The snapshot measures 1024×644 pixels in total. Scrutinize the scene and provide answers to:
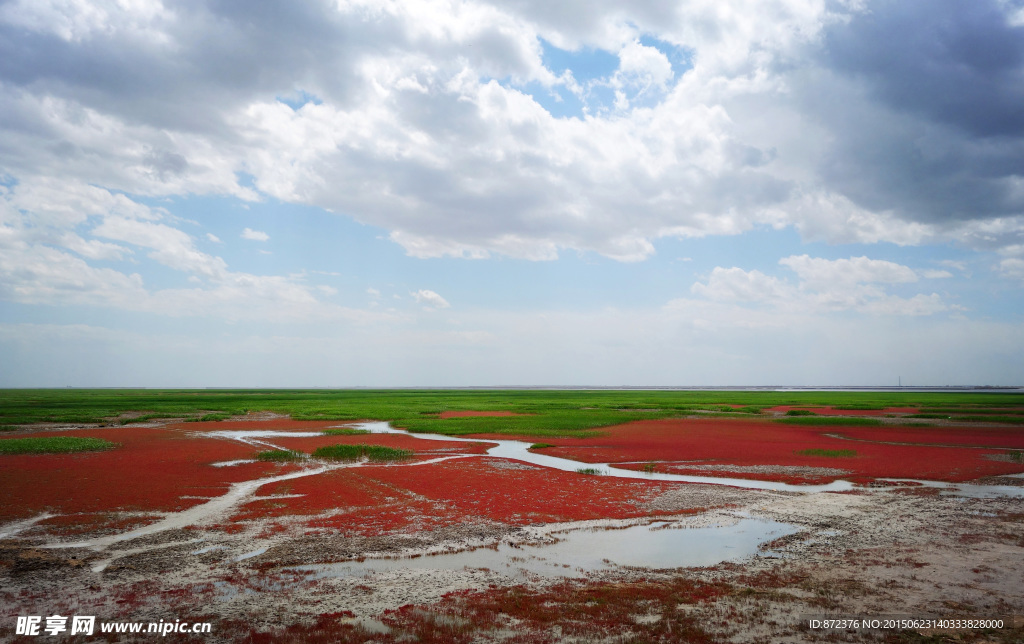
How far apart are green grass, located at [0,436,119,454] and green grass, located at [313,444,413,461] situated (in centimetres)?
1379

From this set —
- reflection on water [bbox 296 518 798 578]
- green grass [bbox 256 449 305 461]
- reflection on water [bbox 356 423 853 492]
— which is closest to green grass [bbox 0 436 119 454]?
green grass [bbox 256 449 305 461]

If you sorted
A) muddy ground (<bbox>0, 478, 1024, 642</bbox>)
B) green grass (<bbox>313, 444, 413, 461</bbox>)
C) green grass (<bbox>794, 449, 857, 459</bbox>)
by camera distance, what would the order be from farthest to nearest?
green grass (<bbox>794, 449, 857, 459</bbox>)
green grass (<bbox>313, 444, 413, 461</bbox>)
muddy ground (<bbox>0, 478, 1024, 642</bbox>)

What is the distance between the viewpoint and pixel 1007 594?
389 inches

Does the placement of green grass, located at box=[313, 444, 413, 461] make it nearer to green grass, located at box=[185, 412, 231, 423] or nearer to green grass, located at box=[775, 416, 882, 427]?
green grass, located at box=[185, 412, 231, 423]

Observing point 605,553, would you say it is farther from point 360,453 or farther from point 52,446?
point 52,446

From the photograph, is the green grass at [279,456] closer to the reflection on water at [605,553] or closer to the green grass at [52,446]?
the green grass at [52,446]

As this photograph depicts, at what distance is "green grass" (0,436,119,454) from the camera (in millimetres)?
29472

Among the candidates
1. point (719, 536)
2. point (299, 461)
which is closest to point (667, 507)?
point (719, 536)

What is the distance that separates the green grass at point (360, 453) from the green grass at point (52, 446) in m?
13.8

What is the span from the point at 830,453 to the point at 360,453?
1083 inches

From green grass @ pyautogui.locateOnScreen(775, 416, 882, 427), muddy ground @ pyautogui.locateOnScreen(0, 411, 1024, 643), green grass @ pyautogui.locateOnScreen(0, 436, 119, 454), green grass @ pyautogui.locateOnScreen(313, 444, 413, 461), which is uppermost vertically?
muddy ground @ pyautogui.locateOnScreen(0, 411, 1024, 643)

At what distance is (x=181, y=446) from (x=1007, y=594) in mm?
38697

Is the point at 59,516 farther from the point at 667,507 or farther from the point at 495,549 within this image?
the point at 667,507

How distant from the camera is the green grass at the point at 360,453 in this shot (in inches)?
1153
